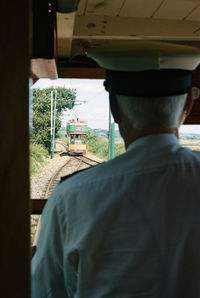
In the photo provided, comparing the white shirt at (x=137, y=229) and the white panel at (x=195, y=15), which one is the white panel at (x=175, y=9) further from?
the white shirt at (x=137, y=229)

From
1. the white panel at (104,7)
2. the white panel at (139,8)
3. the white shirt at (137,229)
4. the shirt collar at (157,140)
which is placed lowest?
the white shirt at (137,229)

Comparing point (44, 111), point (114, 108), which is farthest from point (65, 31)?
point (44, 111)

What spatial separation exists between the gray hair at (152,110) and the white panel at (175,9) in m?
1.33

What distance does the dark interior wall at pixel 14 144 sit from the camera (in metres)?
0.51

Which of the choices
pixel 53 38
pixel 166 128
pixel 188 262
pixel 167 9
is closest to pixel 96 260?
pixel 188 262

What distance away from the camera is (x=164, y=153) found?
0.83 metres

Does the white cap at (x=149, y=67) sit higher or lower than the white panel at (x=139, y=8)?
lower

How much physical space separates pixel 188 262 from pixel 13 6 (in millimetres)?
676

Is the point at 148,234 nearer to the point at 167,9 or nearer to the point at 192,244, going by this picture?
the point at 192,244

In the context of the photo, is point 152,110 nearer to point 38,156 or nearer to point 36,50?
point 36,50

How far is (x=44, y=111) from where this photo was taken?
685 inches

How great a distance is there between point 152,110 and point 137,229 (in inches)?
11.9

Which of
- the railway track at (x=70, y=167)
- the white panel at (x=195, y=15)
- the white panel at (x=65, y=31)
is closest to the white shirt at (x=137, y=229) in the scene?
the white panel at (x=65, y=31)

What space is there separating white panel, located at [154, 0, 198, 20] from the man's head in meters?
1.20
